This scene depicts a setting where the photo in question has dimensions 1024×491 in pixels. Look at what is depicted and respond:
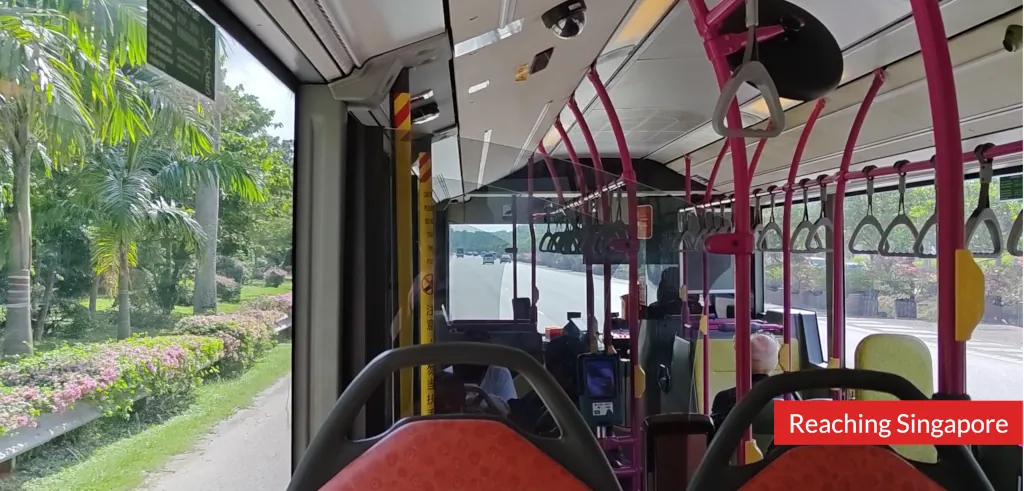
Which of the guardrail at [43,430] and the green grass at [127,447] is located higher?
the guardrail at [43,430]

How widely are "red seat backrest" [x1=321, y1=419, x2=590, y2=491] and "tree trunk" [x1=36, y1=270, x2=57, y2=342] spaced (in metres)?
0.47

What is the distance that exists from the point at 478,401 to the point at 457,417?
702 mm

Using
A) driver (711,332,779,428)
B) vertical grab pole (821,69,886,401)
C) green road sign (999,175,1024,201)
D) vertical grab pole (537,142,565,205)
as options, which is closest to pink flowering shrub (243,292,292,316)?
vertical grab pole (537,142,565,205)

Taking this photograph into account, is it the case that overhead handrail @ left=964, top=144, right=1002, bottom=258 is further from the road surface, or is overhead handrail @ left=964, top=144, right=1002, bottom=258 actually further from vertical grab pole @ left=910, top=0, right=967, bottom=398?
vertical grab pole @ left=910, top=0, right=967, bottom=398

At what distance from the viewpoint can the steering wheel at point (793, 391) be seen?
1033 mm

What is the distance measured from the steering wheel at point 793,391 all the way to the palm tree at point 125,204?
0.94 metres

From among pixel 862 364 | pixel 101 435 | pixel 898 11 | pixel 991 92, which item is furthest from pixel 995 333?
pixel 101 435

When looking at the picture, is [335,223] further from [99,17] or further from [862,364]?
[862,364]

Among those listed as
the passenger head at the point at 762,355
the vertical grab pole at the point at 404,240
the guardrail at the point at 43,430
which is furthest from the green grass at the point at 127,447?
the passenger head at the point at 762,355

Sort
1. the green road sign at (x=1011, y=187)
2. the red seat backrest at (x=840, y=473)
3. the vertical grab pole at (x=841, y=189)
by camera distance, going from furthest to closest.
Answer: the green road sign at (x=1011, y=187) → the vertical grab pole at (x=841, y=189) → the red seat backrest at (x=840, y=473)

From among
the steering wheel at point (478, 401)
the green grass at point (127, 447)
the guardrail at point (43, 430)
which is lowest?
the steering wheel at point (478, 401)

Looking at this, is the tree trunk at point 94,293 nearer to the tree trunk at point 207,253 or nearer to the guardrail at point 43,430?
the guardrail at point 43,430

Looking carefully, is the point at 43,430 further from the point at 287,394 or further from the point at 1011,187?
the point at 1011,187

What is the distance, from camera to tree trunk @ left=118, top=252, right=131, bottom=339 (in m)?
0.86
